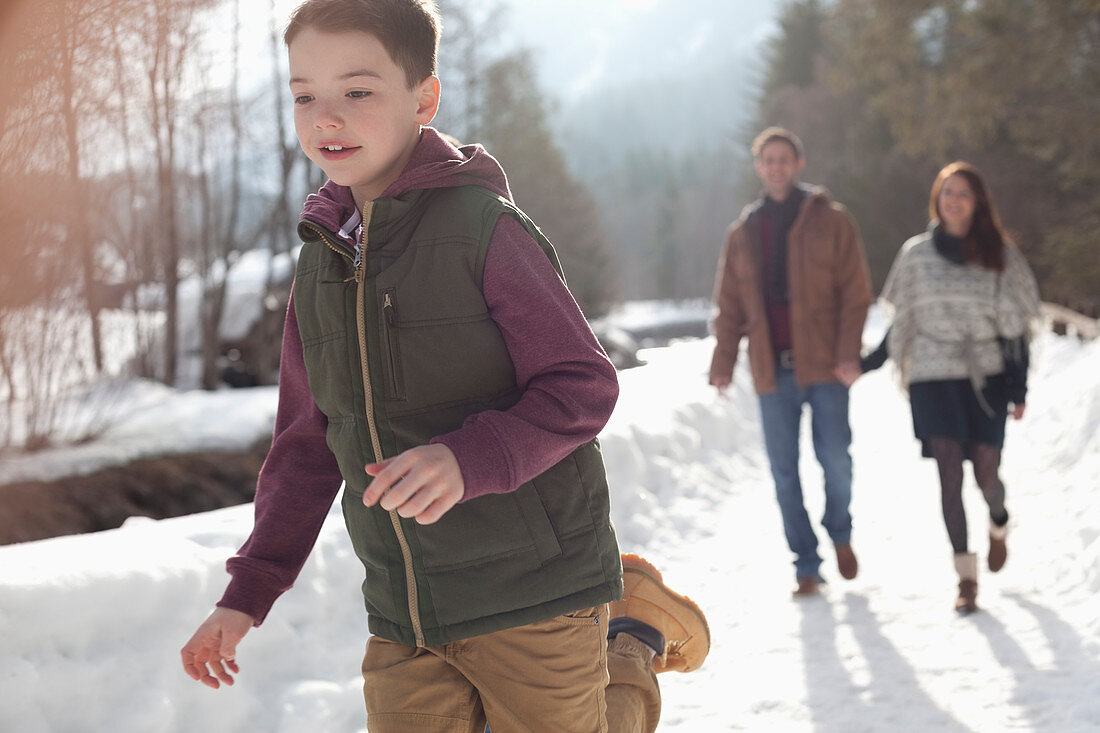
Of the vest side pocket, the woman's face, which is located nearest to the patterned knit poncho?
the woman's face

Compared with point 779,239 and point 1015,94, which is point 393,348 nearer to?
point 779,239

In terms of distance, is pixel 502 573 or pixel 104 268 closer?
pixel 502 573

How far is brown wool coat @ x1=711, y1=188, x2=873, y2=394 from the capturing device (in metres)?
5.16

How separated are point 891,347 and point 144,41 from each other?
4759 millimetres

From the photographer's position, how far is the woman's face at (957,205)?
5012mm

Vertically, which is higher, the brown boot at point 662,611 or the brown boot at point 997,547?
the brown boot at point 662,611

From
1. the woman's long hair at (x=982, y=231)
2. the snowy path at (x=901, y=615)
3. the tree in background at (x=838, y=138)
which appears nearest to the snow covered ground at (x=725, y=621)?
the snowy path at (x=901, y=615)

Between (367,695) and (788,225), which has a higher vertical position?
(788,225)

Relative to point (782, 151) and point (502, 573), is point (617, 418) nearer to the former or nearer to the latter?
point (782, 151)

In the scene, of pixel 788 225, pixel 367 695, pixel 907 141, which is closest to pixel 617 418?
pixel 788 225

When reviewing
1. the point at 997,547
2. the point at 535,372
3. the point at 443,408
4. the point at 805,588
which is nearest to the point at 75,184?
the point at 805,588

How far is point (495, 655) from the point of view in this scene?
1.85m

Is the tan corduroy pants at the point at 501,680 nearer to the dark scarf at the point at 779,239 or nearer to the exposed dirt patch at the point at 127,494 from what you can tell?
the dark scarf at the point at 779,239

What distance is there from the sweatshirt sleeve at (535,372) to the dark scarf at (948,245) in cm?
380
